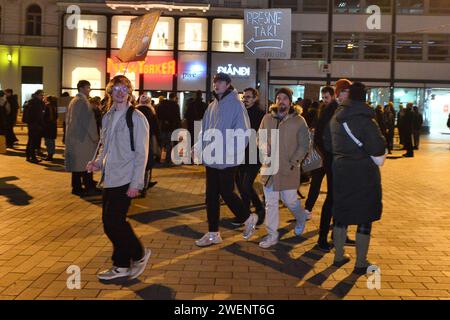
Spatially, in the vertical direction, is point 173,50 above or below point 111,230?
above

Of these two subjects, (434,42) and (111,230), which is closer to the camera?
(111,230)

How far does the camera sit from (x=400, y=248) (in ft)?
21.9

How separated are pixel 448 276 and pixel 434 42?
3776cm

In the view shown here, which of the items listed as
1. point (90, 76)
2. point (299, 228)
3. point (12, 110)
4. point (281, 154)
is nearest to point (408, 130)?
point (12, 110)

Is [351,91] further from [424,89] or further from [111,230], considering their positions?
Answer: [424,89]

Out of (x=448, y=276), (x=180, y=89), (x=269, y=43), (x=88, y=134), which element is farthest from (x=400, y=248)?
(x=180, y=89)

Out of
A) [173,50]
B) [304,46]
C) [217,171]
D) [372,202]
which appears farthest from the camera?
[304,46]

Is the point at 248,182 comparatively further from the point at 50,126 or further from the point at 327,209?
the point at 50,126

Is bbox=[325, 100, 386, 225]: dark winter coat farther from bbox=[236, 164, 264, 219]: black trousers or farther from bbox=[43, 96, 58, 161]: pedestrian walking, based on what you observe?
bbox=[43, 96, 58, 161]: pedestrian walking

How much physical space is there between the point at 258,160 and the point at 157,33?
29.0 metres

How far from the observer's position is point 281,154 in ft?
21.6

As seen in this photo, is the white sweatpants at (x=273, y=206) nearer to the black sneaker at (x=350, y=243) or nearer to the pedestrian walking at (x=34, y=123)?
the black sneaker at (x=350, y=243)

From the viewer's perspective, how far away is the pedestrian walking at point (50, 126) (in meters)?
15.1

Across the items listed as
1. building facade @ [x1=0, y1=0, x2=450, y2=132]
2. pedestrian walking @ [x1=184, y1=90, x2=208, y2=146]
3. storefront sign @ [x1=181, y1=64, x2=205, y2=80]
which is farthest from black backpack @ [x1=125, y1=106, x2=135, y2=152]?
building facade @ [x1=0, y1=0, x2=450, y2=132]
